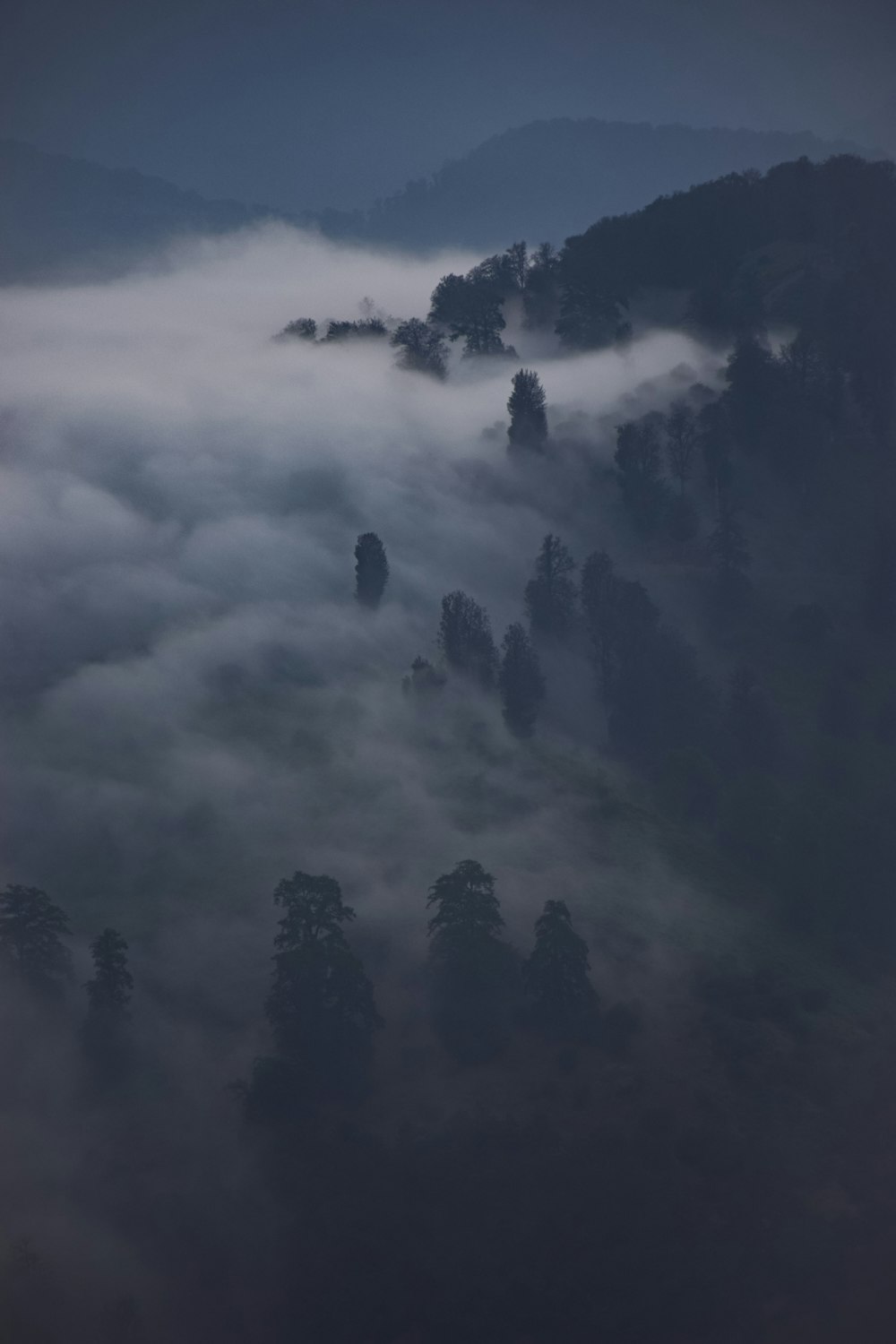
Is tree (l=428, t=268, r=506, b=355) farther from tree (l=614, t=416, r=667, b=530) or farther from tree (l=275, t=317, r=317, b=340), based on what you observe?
tree (l=614, t=416, r=667, b=530)

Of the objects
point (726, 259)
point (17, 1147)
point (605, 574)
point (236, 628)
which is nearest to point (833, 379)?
point (726, 259)

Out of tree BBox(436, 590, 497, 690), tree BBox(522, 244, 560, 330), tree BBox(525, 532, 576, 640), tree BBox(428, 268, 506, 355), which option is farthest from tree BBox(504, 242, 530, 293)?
tree BBox(436, 590, 497, 690)

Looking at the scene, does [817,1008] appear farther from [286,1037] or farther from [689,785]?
[286,1037]

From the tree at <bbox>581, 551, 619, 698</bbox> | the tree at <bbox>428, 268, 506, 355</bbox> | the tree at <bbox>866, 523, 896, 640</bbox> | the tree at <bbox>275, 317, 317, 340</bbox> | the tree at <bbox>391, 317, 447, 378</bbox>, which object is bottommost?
the tree at <bbox>581, 551, 619, 698</bbox>

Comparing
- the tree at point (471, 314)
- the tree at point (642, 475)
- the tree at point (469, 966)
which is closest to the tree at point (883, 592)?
the tree at point (642, 475)

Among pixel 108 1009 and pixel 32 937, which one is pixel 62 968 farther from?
pixel 108 1009

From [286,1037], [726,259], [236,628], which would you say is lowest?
[286,1037]

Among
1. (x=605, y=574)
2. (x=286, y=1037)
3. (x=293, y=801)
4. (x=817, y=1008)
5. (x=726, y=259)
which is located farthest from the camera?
(x=726, y=259)

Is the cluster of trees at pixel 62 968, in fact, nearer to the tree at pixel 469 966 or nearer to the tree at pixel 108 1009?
the tree at pixel 108 1009
